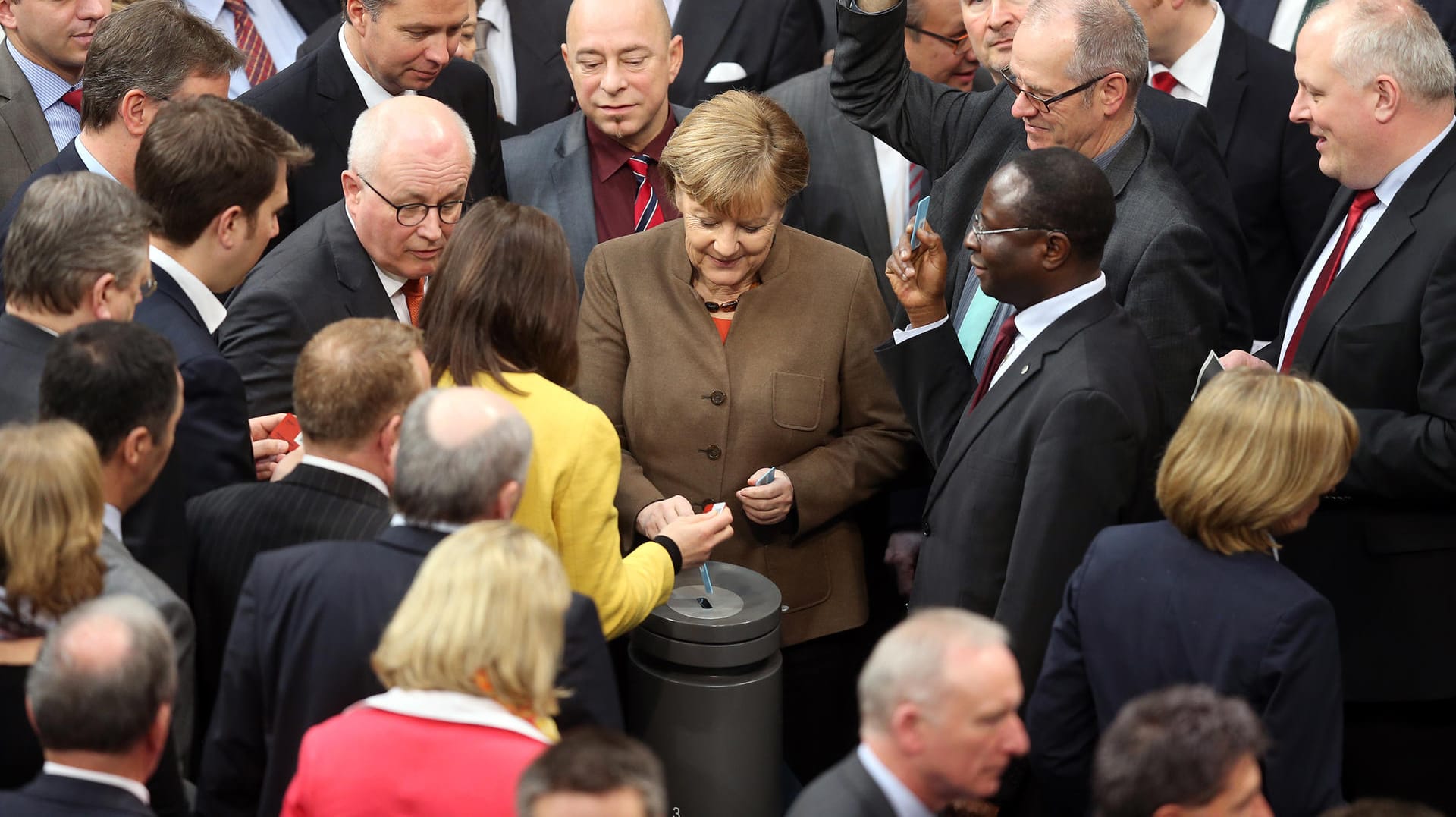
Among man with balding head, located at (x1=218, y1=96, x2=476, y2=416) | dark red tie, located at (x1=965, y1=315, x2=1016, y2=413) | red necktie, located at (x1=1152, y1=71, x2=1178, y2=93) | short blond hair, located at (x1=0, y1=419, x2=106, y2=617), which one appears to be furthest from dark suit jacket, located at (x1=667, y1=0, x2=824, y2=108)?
short blond hair, located at (x1=0, y1=419, x2=106, y2=617)

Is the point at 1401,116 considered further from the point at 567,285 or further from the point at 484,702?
the point at 484,702

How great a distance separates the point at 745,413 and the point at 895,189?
60.6 inches

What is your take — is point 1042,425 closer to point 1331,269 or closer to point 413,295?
point 1331,269

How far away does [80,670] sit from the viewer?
99.2 inches

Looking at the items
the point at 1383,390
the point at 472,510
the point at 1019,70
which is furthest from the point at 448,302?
the point at 1383,390

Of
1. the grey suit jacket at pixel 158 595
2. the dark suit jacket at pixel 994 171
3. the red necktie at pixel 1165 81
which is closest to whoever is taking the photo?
the grey suit jacket at pixel 158 595

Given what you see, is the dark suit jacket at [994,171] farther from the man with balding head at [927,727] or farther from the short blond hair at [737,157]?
the man with balding head at [927,727]

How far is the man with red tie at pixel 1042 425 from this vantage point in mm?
3539

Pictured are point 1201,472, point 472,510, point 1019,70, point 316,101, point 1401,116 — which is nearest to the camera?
point 472,510

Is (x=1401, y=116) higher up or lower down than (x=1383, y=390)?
higher up

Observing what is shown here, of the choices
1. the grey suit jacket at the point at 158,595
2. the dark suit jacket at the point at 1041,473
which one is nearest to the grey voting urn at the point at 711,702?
the dark suit jacket at the point at 1041,473

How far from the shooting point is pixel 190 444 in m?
3.45

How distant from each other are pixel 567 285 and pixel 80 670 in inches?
55.3

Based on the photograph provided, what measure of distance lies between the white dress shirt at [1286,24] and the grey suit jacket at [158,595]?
5.09m
